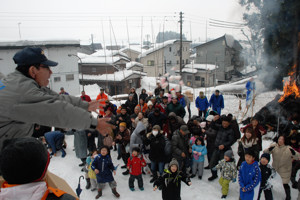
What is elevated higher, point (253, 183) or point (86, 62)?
point (86, 62)

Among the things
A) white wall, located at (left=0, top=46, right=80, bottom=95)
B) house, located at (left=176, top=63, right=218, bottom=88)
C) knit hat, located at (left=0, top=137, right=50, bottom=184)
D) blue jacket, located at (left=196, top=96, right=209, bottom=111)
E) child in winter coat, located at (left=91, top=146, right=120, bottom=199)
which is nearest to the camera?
knit hat, located at (left=0, top=137, right=50, bottom=184)

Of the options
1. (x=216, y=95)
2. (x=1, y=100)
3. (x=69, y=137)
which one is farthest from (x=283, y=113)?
(x=1, y=100)

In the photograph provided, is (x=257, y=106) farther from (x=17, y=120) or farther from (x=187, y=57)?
(x=187, y=57)

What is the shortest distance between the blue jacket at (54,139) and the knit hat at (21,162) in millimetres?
7606

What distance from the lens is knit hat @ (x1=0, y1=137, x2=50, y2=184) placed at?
119 cm

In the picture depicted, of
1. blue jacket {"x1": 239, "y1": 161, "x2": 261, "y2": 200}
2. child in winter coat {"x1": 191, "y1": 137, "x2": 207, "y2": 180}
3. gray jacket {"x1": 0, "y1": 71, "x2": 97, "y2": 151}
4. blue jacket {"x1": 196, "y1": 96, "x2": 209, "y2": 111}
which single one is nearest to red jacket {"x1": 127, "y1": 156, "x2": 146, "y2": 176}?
child in winter coat {"x1": 191, "y1": 137, "x2": 207, "y2": 180}

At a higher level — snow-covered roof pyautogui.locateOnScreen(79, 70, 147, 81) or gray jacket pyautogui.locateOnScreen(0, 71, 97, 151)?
gray jacket pyautogui.locateOnScreen(0, 71, 97, 151)

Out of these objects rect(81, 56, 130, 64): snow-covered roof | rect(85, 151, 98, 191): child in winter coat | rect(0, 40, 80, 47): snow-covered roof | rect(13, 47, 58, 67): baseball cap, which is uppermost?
rect(0, 40, 80, 47): snow-covered roof

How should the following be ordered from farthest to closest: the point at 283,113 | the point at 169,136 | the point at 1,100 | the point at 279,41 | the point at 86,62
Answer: the point at 86,62, the point at 279,41, the point at 283,113, the point at 169,136, the point at 1,100

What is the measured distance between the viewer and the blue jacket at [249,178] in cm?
498

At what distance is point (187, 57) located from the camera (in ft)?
131

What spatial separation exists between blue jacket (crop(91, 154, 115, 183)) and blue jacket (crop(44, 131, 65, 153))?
9.92 ft

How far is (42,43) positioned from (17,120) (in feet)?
82.3

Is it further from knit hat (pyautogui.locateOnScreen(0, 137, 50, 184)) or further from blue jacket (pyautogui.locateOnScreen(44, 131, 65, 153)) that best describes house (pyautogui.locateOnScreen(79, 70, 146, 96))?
knit hat (pyautogui.locateOnScreen(0, 137, 50, 184))
